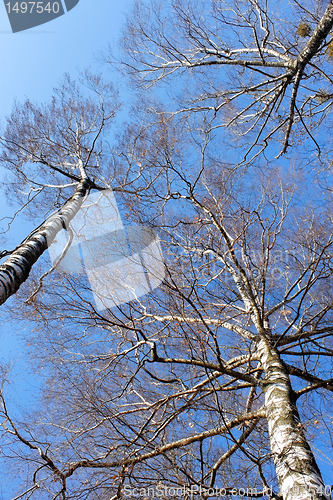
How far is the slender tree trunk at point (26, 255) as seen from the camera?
8.98 ft

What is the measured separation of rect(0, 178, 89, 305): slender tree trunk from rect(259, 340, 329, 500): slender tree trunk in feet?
9.04

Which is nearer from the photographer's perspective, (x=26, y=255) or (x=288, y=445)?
(x=288, y=445)

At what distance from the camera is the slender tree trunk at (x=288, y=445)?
1.91 m

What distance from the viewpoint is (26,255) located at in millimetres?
3270

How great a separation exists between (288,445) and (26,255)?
3.22m

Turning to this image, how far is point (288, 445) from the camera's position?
85.4 inches

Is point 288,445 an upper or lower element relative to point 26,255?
lower

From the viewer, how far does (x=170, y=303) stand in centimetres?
294

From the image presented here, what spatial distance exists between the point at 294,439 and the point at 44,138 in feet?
24.4

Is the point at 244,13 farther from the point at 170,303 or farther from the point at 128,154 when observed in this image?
the point at 170,303

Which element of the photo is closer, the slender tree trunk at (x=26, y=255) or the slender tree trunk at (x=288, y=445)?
the slender tree trunk at (x=288, y=445)

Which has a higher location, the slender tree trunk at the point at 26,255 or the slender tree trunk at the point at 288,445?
the slender tree trunk at the point at 26,255

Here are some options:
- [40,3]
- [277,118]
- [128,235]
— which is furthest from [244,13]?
[128,235]

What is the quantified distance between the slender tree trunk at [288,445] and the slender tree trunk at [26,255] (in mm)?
2755
